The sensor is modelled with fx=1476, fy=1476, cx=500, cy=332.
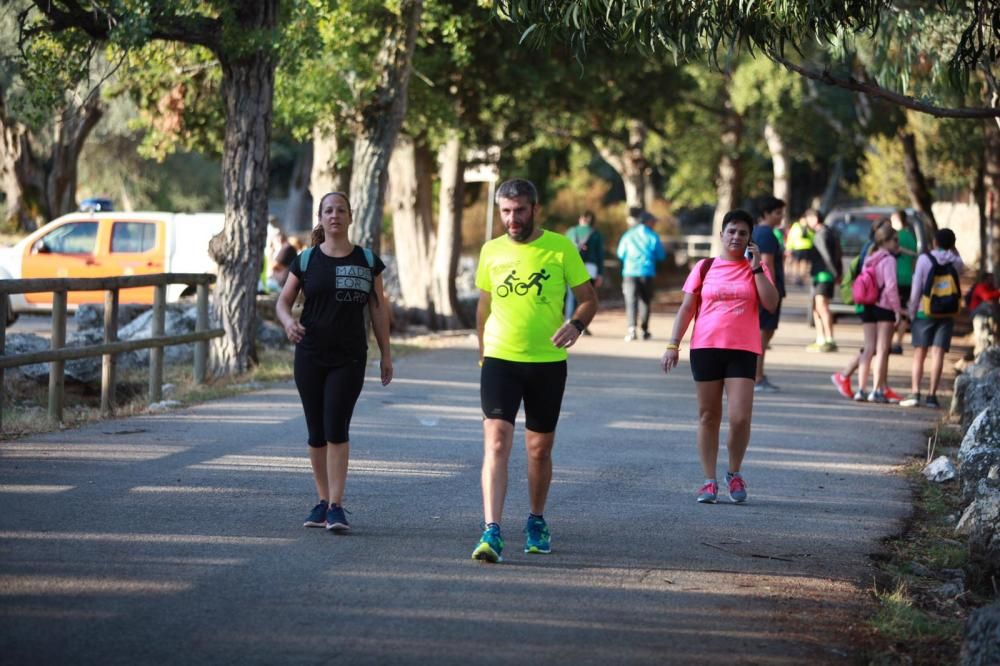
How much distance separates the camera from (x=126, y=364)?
16.8 metres

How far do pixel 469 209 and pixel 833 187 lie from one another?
101 ft

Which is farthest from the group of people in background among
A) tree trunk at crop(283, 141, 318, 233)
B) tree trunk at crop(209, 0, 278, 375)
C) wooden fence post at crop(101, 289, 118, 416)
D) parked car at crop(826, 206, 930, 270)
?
tree trunk at crop(283, 141, 318, 233)

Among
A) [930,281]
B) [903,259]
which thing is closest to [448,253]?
[903,259]

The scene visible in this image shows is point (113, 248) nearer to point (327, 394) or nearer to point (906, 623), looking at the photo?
point (327, 394)

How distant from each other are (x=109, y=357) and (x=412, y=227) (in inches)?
544

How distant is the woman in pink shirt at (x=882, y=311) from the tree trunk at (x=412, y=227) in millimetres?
11876

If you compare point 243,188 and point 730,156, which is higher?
point 730,156

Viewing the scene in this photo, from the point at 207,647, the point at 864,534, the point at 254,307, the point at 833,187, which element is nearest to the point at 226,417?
the point at 254,307

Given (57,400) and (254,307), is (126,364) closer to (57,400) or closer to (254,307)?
(254,307)

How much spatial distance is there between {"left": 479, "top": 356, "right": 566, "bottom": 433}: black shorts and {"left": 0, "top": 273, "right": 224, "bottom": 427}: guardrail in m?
4.85

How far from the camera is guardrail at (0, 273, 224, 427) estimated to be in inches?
427

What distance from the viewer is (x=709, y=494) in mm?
8898

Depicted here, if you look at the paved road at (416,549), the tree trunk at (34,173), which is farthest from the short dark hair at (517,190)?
the tree trunk at (34,173)

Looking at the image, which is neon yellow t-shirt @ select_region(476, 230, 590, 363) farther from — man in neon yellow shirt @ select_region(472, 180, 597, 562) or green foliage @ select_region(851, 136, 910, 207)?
green foliage @ select_region(851, 136, 910, 207)
